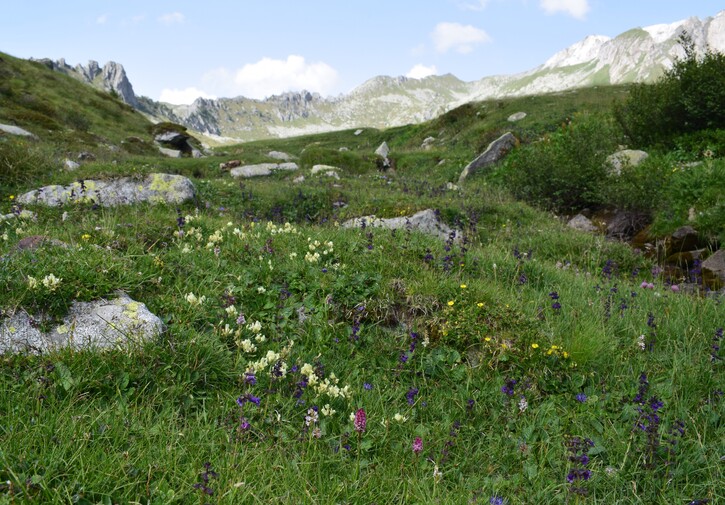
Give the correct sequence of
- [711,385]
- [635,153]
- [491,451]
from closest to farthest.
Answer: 1. [491,451]
2. [711,385]
3. [635,153]

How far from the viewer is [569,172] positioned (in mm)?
15305

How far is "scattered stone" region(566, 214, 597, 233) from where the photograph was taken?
14.1 metres

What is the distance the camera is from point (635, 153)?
16.5 metres

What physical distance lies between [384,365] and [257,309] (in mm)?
1664

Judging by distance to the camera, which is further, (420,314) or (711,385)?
(420,314)

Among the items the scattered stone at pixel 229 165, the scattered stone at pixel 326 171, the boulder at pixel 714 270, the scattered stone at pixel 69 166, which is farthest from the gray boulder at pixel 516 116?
the scattered stone at pixel 69 166

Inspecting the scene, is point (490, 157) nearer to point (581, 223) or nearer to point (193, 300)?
point (581, 223)

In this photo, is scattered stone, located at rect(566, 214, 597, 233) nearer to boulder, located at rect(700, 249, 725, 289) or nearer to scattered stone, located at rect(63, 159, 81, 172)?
boulder, located at rect(700, 249, 725, 289)

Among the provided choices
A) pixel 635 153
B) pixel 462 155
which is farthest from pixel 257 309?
pixel 462 155

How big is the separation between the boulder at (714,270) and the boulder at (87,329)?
31.3ft

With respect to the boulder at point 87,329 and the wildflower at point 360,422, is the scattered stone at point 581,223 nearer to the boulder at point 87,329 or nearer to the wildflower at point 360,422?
the wildflower at point 360,422

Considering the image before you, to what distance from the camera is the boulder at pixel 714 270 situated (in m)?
8.30

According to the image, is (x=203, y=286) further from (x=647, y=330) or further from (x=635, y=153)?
(x=635, y=153)

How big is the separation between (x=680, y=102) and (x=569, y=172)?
5.61m
